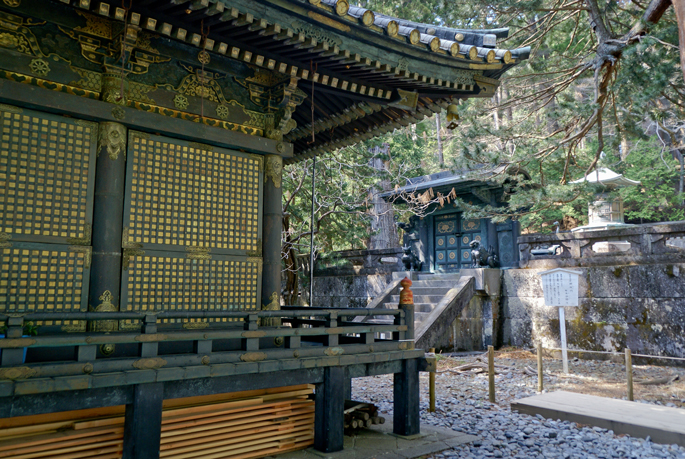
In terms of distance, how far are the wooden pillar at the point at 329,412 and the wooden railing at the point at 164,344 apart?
0.89 feet

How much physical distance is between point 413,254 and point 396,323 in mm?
10886

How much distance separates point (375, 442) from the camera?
6.25 metres

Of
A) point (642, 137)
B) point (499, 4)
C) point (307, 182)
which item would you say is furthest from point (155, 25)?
point (307, 182)

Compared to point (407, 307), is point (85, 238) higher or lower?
higher

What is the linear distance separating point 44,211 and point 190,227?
160cm

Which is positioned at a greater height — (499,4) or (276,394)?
(499,4)

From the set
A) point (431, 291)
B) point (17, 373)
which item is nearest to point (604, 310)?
point (431, 291)

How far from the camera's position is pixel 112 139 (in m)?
5.57

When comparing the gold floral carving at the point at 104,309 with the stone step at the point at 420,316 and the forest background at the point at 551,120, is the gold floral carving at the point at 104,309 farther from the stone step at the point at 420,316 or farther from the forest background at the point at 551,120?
the stone step at the point at 420,316

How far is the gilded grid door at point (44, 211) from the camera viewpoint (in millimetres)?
4961

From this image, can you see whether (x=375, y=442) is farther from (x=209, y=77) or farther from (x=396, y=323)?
(x=209, y=77)

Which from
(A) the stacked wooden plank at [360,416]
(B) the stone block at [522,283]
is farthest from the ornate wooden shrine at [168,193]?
(B) the stone block at [522,283]

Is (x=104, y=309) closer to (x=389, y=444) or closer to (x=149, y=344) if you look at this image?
(x=149, y=344)

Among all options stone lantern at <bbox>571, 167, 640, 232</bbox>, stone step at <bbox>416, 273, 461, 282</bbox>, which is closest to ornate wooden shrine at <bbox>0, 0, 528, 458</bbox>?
stone step at <bbox>416, 273, 461, 282</bbox>
